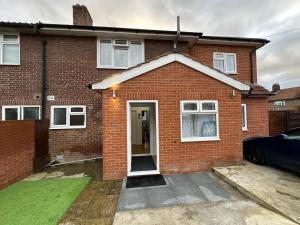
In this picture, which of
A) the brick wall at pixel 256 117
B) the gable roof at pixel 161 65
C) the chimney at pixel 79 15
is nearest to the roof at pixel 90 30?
the chimney at pixel 79 15

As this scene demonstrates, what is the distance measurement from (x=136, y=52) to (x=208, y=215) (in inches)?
315

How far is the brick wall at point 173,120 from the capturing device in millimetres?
5445

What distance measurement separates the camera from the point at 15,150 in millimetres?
5527

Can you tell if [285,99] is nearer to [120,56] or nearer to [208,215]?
[120,56]

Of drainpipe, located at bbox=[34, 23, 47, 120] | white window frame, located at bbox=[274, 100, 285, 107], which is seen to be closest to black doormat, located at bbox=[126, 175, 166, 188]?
drainpipe, located at bbox=[34, 23, 47, 120]

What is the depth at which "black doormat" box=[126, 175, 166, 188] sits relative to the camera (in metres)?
4.95

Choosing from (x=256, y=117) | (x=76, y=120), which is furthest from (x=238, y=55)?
(x=76, y=120)

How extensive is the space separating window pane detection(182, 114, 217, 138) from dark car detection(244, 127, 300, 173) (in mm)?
2012

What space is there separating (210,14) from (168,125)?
27.8 ft

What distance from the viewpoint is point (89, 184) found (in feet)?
17.0

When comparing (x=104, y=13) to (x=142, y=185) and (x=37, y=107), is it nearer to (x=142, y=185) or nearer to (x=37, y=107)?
(x=37, y=107)

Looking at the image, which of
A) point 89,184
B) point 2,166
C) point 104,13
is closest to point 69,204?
point 89,184

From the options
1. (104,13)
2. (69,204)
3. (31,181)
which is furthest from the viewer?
(104,13)

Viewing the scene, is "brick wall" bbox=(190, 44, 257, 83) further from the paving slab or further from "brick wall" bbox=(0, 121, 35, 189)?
"brick wall" bbox=(0, 121, 35, 189)
